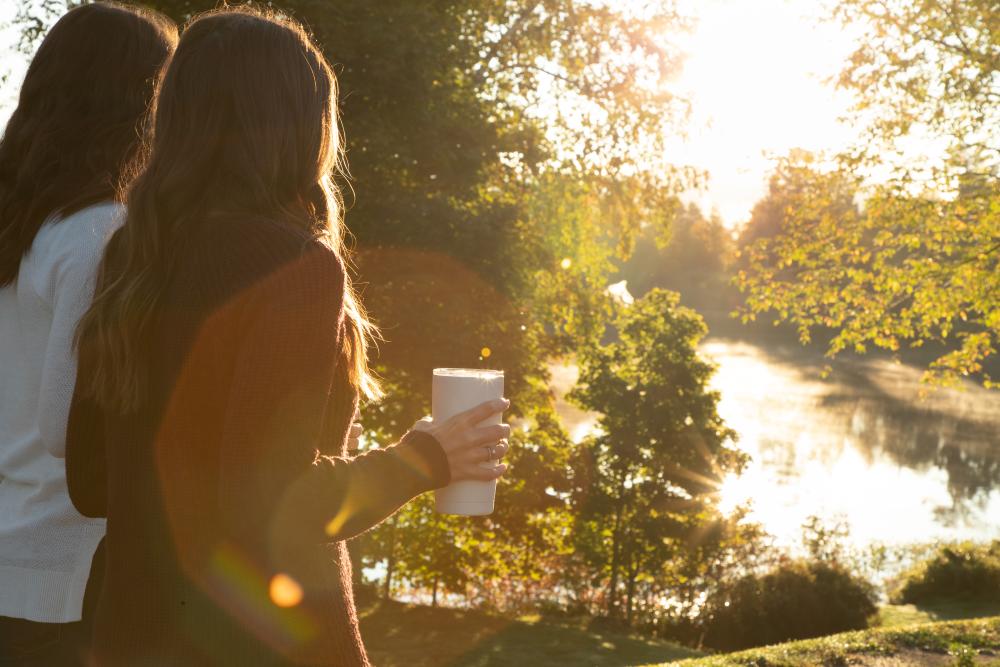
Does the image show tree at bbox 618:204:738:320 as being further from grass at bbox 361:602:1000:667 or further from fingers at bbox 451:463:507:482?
fingers at bbox 451:463:507:482

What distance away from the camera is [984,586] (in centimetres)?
2055

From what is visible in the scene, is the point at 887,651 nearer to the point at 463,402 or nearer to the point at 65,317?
the point at 463,402

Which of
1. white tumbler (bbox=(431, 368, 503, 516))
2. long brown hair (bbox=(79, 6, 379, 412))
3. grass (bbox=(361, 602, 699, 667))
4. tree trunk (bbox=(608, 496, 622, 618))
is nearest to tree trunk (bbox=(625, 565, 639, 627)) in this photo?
tree trunk (bbox=(608, 496, 622, 618))

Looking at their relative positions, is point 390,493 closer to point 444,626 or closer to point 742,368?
point 444,626

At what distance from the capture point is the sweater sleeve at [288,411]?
1.29 meters

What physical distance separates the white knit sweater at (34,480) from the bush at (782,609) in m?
17.3

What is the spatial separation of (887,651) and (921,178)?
9.21m

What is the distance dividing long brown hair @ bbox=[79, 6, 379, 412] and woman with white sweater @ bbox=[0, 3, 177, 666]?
0.92ft

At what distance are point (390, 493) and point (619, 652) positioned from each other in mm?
13518

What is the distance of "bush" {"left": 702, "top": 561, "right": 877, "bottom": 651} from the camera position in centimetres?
1762

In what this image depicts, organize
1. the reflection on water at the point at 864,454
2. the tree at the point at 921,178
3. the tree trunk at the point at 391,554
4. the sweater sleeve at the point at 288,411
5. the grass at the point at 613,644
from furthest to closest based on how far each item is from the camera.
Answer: the reflection on water at the point at 864,454, the tree trunk at the point at 391,554, the tree at the point at 921,178, the grass at the point at 613,644, the sweater sleeve at the point at 288,411

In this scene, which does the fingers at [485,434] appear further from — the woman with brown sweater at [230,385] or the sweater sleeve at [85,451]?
the sweater sleeve at [85,451]

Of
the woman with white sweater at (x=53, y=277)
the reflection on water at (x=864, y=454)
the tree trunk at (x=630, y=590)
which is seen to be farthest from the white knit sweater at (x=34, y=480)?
the reflection on water at (x=864, y=454)

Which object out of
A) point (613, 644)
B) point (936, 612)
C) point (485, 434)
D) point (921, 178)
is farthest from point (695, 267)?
point (485, 434)
